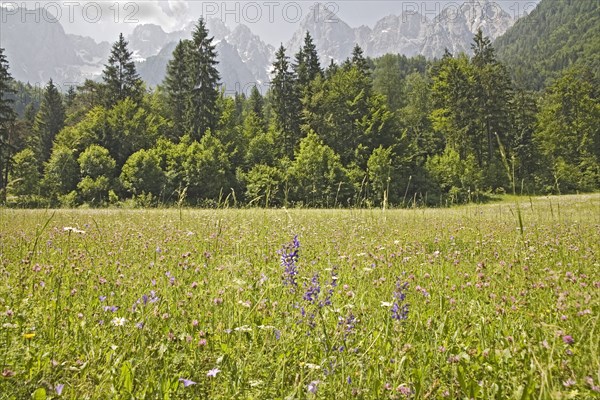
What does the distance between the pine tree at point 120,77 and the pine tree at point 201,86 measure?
314 inches

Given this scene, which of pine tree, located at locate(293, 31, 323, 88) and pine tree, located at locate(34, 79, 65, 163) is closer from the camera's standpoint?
pine tree, located at locate(293, 31, 323, 88)

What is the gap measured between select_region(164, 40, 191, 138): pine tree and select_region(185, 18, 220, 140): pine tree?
146cm

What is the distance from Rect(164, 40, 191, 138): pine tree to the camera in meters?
44.5

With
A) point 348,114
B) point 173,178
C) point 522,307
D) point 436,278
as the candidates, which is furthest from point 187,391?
point 348,114

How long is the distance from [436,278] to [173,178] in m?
35.5

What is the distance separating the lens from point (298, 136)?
4362 cm

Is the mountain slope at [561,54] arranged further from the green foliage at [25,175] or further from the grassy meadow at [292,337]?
the grassy meadow at [292,337]

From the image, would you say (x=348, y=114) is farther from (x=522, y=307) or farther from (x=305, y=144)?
(x=522, y=307)

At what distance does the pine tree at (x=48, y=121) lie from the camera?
54.0m

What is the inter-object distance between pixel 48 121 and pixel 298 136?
4182 cm

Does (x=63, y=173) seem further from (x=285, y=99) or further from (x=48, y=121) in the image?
(x=48, y=121)

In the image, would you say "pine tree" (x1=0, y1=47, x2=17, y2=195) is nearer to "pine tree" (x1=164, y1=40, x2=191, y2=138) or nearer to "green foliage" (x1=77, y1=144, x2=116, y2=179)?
"green foliage" (x1=77, y1=144, x2=116, y2=179)

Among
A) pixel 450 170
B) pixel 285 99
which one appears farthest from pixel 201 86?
pixel 450 170

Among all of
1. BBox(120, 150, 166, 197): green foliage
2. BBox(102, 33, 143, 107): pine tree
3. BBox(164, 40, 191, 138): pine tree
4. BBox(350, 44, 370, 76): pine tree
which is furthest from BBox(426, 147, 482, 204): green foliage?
BBox(102, 33, 143, 107): pine tree
